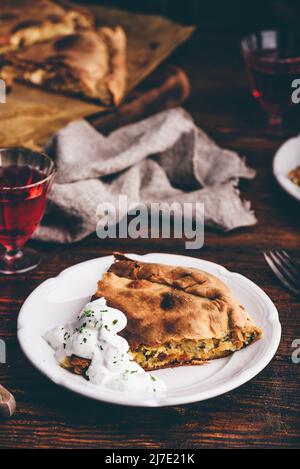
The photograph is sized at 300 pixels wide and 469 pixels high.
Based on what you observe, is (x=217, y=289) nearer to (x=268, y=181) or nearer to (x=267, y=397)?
(x=267, y=397)

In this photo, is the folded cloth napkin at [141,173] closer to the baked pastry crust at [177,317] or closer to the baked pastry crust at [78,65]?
the baked pastry crust at [78,65]

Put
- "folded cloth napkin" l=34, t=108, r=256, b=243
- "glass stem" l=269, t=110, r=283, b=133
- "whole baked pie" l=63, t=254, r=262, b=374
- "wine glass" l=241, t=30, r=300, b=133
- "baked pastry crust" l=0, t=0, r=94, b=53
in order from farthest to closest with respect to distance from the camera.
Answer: "baked pastry crust" l=0, t=0, r=94, b=53, "glass stem" l=269, t=110, r=283, b=133, "wine glass" l=241, t=30, r=300, b=133, "folded cloth napkin" l=34, t=108, r=256, b=243, "whole baked pie" l=63, t=254, r=262, b=374

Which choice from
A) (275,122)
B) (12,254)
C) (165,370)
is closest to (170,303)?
(165,370)

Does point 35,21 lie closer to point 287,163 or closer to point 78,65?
point 78,65

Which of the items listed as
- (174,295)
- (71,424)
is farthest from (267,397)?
(71,424)

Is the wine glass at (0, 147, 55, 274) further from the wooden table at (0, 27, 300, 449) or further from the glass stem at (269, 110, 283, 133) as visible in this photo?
the glass stem at (269, 110, 283, 133)

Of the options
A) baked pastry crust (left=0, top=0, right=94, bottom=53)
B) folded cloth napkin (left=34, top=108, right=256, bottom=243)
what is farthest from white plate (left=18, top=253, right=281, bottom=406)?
baked pastry crust (left=0, top=0, right=94, bottom=53)
